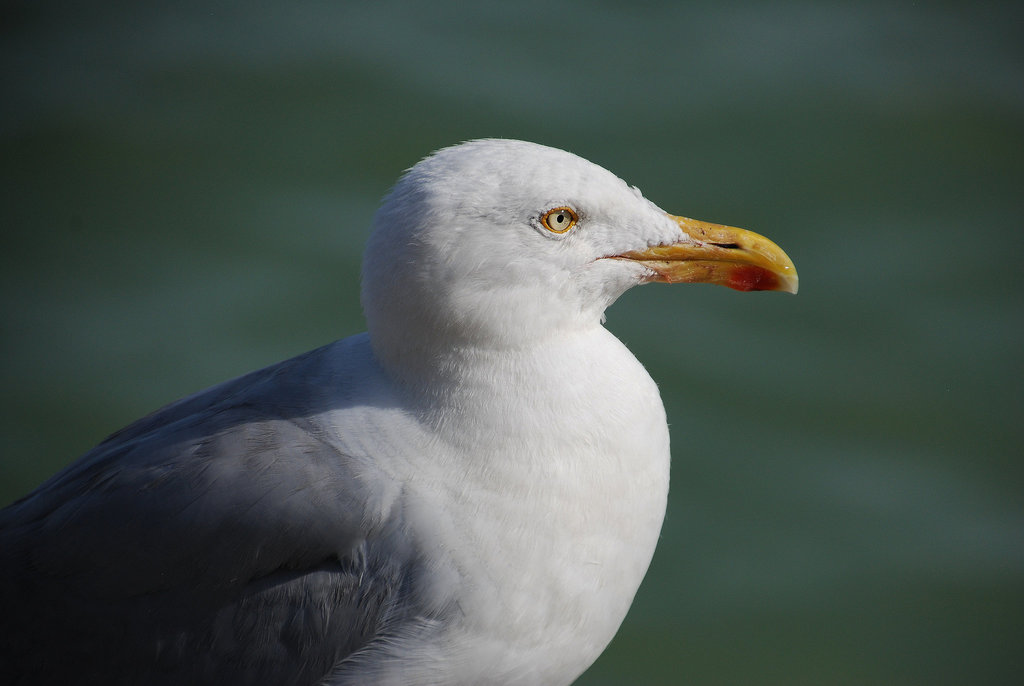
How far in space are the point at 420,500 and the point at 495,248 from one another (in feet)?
2.00

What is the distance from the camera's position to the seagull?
2576mm

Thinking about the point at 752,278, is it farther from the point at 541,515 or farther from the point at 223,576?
the point at 223,576

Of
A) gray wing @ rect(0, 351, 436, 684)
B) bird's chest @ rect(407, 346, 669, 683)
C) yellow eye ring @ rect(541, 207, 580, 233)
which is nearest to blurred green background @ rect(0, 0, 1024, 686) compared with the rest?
bird's chest @ rect(407, 346, 669, 683)

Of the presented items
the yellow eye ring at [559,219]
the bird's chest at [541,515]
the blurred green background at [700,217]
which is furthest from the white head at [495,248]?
the blurred green background at [700,217]

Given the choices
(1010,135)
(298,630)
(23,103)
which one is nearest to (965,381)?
(1010,135)

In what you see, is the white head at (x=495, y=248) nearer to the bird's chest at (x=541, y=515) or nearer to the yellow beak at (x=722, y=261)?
the yellow beak at (x=722, y=261)

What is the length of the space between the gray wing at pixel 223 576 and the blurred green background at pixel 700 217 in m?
1.54

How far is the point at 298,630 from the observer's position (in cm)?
263

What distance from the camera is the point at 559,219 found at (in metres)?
2.61

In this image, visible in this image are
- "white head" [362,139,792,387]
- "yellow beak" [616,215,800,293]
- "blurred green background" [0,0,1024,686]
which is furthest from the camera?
"blurred green background" [0,0,1024,686]

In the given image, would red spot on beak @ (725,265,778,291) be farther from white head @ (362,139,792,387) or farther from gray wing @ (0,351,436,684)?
gray wing @ (0,351,436,684)

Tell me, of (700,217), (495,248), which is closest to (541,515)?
(495,248)

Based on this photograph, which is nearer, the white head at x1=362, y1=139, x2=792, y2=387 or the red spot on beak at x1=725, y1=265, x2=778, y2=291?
the white head at x1=362, y1=139, x2=792, y2=387

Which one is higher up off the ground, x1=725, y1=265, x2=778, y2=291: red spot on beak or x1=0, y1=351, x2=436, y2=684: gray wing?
x1=725, y1=265, x2=778, y2=291: red spot on beak
